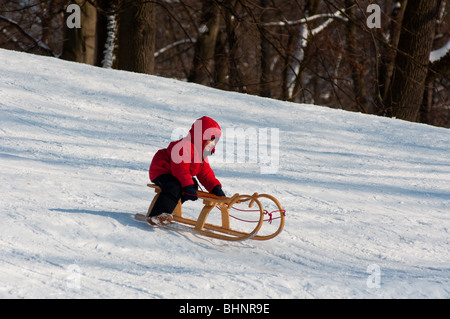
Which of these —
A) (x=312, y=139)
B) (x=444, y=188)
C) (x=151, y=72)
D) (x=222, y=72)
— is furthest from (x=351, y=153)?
(x=222, y=72)

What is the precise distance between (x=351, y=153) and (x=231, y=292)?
15.8ft

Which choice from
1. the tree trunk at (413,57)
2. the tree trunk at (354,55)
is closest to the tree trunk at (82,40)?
the tree trunk at (354,55)

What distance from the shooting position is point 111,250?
393 cm

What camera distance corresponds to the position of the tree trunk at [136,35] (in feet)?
39.2

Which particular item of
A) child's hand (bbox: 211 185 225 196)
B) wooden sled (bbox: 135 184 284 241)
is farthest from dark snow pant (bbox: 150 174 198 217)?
child's hand (bbox: 211 185 225 196)

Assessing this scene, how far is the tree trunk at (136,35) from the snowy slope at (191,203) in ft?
6.55

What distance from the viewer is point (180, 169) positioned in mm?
4293

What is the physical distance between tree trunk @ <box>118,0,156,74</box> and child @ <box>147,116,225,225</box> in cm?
805

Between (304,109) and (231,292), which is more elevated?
(304,109)

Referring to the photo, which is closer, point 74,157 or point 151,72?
point 74,157

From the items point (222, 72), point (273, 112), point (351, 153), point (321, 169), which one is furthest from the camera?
point (222, 72)

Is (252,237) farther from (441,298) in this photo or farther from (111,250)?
(441,298)

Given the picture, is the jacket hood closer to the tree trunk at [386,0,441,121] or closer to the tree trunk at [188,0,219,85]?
the tree trunk at [386,0,441,121]

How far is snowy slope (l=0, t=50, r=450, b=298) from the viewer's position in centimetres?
358
